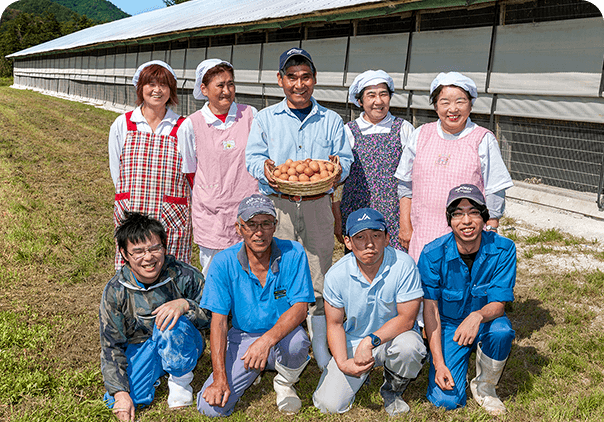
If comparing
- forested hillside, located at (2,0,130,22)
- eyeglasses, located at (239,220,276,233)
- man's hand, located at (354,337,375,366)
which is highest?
forested hillside, located at (2,0,130,22)

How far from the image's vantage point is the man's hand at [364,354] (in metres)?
3.25

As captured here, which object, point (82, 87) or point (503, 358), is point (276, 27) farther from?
point (82, 87)

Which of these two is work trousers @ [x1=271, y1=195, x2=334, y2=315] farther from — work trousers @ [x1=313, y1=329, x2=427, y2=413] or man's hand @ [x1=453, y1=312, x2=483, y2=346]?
man's hand @ [x1=453, y1=312, x2=483, y2=346]

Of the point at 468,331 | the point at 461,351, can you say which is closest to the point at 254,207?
the point at 468,331

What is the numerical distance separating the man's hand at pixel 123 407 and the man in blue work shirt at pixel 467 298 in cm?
197

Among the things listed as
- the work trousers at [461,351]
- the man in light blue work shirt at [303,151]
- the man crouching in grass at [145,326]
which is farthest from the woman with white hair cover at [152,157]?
the work trousers at [461,351]

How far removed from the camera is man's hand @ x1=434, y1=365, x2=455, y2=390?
10.7ft

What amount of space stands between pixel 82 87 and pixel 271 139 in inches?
1440

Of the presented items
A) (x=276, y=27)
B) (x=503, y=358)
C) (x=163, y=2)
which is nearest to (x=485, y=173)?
(x=503, y=358)

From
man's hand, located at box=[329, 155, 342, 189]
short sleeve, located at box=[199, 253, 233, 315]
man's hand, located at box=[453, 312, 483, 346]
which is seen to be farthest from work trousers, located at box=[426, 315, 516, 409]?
short sleeve, located at box=[199, 253, 233, 315]

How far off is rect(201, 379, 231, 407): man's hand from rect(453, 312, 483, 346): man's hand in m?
1.53

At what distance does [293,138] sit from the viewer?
402cm

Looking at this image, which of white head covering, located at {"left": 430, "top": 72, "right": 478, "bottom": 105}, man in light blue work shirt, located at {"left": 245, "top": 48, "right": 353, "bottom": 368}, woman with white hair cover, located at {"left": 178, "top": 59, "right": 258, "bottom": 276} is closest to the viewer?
white head covering, located at {"left": 430, "top": 72, "right": 478, "bottom": 105}

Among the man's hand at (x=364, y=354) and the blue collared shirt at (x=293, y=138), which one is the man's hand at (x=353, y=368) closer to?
the man's hand at (x=364, y=354)
